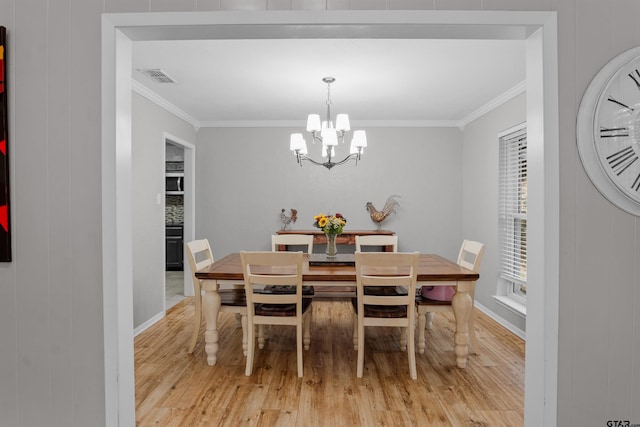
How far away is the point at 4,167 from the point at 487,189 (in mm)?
4402

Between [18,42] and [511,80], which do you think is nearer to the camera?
[18,42]

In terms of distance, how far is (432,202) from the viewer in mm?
5430

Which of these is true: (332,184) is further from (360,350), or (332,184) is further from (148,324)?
(360,350)

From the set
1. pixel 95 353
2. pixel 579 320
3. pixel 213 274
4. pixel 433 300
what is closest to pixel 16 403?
pixel 95 353

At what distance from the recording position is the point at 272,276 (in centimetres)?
269

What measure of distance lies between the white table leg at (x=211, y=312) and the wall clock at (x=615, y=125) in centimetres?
242

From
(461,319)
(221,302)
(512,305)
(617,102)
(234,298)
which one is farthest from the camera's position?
(512,305)

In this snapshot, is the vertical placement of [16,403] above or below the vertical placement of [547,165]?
below

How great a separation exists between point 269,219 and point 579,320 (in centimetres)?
427

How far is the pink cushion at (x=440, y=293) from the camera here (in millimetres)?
3061

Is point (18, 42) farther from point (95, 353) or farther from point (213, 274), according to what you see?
point (213, 274)

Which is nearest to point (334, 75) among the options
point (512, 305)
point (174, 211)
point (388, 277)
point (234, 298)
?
point (388, 277)

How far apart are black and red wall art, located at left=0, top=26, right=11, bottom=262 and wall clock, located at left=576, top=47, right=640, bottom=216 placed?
234cm

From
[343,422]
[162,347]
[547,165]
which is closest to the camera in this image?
[547,165]
